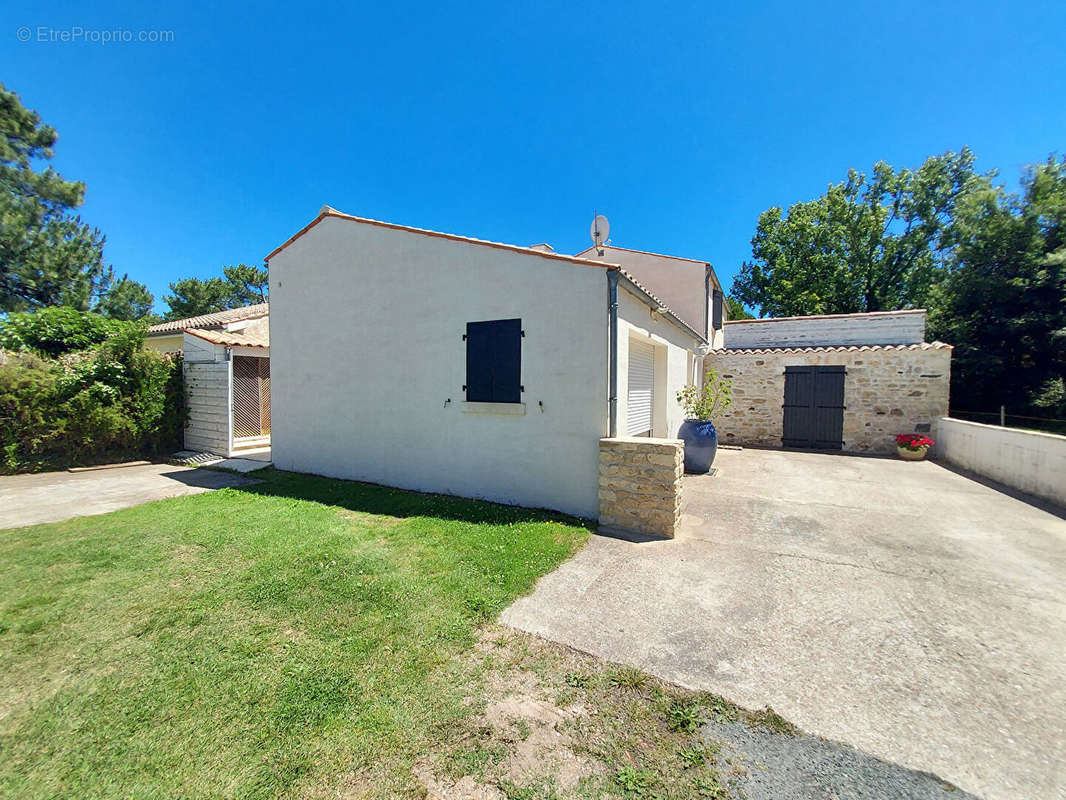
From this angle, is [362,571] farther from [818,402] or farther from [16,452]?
[818,402]

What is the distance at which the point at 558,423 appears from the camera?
577 cm

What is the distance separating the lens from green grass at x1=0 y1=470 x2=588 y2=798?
1987 millimetres

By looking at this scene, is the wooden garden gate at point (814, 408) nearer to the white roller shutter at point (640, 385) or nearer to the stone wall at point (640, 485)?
the white roller shutter at point (640, 385)

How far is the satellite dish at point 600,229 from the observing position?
11.2 meters

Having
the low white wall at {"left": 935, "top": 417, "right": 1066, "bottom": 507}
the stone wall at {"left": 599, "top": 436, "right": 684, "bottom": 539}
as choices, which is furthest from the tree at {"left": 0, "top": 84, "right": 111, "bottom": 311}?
the low white wall at {"left": 935, "top": 417, "right": 1066, "bottom": 507}

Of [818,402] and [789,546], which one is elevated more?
[818,402]

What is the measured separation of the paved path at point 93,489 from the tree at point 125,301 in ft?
39.3

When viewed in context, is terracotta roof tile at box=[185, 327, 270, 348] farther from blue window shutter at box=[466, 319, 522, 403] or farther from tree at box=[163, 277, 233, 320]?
tree at box=[163, 277, 233, 320]

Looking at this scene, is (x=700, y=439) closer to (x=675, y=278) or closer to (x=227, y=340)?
(x=675, y=278)

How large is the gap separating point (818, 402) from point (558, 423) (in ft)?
34.1

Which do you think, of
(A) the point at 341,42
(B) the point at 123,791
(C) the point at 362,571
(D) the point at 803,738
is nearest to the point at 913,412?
(D) the point at 803,738

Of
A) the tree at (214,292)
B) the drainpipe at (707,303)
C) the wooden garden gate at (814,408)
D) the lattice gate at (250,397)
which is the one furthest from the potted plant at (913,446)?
the tree at (214,292)

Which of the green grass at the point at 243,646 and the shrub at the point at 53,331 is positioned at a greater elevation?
the shrub at the point at 53,331

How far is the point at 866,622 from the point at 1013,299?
778 inches
